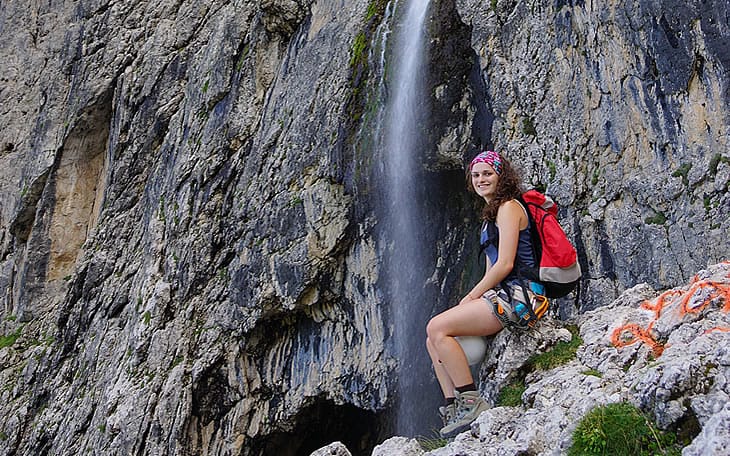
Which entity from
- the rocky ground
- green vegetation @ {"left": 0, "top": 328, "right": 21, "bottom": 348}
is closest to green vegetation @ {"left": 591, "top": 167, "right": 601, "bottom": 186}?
the rocky ground

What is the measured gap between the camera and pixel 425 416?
1186cm

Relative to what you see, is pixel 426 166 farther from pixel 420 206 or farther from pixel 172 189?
pixel 172 189

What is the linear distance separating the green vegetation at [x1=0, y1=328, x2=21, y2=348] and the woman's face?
20.4 m

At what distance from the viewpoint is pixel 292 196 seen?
13.8 metres

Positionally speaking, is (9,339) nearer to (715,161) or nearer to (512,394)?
(512,394)

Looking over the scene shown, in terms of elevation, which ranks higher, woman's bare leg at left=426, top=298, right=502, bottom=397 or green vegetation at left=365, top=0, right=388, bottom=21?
green vegetation at left=365, top=0, right=388, bottom=21

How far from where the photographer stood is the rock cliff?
8898 mm

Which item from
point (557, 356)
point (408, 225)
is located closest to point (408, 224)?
point (408, 225)

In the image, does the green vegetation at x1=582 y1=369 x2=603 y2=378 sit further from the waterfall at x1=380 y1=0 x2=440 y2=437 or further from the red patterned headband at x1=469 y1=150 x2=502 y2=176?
the waterfall at x1=380 y1=0 x2=440 y2=437

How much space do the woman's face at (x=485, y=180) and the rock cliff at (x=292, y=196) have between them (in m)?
3.75

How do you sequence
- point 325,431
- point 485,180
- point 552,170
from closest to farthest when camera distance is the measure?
point 485,180 < point 552,170 < point 325,431

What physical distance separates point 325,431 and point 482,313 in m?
10.4

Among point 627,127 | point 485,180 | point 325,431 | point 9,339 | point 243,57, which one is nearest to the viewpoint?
point 485,180

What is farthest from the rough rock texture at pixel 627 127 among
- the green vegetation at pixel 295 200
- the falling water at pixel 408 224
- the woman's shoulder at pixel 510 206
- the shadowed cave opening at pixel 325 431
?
the shadowed cave opening at pixel 325 431
